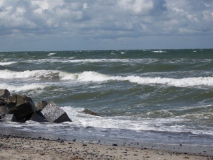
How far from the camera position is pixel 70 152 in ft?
27.6

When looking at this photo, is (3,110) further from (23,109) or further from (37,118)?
(37,118)

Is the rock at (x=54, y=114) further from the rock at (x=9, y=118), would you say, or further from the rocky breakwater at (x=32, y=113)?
the rock at (x=9, y=118)

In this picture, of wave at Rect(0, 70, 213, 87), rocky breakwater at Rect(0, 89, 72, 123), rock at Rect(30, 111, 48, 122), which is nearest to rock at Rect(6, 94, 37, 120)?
rocky breakwater at Rect(0, 89, 72, 123)

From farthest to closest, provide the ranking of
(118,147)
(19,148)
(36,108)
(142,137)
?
(36,108) → (142,137) → (118,147) → (19,148)

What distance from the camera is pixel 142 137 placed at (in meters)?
10.6

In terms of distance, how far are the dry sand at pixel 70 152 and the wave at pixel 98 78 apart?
46.4 feet

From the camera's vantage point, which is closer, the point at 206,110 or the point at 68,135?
the point at 68,135

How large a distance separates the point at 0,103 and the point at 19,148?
574 cm

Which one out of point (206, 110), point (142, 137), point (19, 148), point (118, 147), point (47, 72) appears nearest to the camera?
point (19, 148)

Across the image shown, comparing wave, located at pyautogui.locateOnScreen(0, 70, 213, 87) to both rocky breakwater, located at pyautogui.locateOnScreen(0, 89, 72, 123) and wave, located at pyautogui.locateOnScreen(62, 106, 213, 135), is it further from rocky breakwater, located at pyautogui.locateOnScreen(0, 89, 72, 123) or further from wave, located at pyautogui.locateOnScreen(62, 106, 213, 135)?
rocky breakwater, located at pyautogui.locateOnScreen(0, 89, 72, 123)

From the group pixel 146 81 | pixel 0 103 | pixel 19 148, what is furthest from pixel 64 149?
pixel 146 81

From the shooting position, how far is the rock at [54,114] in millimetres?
12781

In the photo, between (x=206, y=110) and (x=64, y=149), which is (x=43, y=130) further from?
(x=206, y=110)

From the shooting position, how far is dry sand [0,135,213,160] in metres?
7.86
